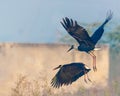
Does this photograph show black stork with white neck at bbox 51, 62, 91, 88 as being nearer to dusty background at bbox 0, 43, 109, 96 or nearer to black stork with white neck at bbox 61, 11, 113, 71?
black stork with white neck at bbox 61, 11, 113, 71

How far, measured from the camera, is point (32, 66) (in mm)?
14719

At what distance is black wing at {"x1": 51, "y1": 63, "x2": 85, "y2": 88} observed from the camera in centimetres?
299

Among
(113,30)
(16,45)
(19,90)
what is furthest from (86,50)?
(113,30)

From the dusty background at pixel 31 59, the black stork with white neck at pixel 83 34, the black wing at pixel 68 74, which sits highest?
the dusty background at pixel 31 59

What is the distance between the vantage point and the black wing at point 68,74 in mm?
2994

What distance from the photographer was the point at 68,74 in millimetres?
2998

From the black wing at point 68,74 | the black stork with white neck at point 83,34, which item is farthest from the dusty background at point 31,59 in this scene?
the black stork with white neck at point 83,34

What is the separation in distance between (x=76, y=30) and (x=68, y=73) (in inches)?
13.7

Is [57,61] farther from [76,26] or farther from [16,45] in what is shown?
[76,26]

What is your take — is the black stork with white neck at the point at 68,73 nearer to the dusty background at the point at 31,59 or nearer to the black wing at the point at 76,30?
the black wing at the point at 76,30

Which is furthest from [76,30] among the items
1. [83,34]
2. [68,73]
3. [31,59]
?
[31,59]

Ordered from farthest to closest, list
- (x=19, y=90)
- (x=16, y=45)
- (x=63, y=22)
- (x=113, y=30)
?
(x=113, y=30), (x=16, y=45), (x=19, y=90), (x=63, y=22)

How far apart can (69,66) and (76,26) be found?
1.07ft

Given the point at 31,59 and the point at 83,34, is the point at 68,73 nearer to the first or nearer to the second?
the point at 83,34
